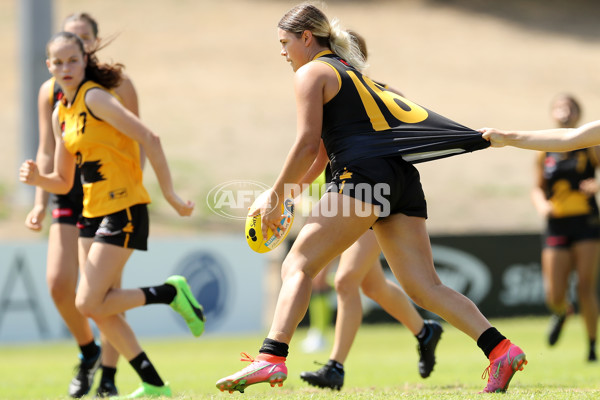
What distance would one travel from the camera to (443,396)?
5164mm

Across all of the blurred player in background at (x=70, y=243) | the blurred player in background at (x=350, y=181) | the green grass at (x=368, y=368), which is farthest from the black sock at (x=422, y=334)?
the blurred player in background at (x=70, y=243)

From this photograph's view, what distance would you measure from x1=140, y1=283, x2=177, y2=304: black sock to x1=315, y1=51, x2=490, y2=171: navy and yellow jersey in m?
1.76

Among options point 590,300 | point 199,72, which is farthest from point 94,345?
point 199,72

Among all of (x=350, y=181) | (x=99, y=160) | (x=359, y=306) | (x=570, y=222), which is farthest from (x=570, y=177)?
(x=99, y=160)

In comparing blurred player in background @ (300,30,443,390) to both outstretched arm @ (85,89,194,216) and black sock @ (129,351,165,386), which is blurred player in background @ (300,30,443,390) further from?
outstretched arm @ (85,89,194,216)

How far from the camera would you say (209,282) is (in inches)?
518

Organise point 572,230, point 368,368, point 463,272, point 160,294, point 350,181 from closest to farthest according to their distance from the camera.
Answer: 1. point 350,181
2. point 160,294
3. point 368,368
4. point 572,230
5. point 463,272

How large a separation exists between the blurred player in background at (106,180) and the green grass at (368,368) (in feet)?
2.21

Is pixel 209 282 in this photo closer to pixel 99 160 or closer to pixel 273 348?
pixel 99 160

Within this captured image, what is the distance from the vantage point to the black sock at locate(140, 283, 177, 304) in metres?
6.18

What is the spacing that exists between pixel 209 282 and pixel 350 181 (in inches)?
330

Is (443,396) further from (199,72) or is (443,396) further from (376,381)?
(199,72)

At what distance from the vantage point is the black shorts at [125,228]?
5.89 m

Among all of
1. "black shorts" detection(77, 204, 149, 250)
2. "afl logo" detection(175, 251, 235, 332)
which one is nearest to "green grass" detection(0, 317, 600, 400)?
"afl logo" detection(175, 251, 235, 332)
